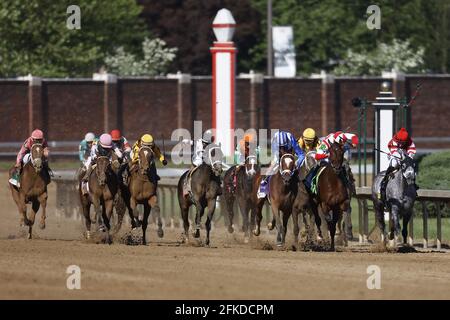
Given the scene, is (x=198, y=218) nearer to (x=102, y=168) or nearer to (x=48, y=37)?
(x=102, y=168)

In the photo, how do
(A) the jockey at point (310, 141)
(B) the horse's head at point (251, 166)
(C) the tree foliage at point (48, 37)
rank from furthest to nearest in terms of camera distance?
(C) the tree foliage at point (48, 37) → (B) the horse's head at point (251, 166) → (A) the jockey at point (310, 141)

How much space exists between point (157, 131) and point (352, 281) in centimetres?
4271

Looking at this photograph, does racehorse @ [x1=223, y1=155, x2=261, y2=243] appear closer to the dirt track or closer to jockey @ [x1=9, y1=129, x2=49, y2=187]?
the dirt track

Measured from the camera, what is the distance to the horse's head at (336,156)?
25.9 meters

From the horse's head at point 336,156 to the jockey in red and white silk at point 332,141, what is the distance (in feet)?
0.27

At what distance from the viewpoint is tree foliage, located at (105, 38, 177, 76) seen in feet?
237

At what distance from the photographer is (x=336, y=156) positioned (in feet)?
85.1

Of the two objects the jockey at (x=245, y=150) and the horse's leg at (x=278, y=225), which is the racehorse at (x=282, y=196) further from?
the jockey at (x=245, y=150)

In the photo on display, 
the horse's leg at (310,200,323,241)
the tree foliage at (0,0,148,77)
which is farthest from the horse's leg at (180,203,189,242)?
the tree foliage at (0,0,148,77)

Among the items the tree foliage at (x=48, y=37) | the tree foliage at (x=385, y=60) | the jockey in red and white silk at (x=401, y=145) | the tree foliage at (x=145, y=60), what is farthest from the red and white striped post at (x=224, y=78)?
the tree foliage at (x=385, y=60)

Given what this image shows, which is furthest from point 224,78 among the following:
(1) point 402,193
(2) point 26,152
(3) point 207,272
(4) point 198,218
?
(3) point 207,272

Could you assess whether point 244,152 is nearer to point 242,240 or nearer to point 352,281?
point 242,240

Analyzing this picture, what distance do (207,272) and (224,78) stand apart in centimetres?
2599

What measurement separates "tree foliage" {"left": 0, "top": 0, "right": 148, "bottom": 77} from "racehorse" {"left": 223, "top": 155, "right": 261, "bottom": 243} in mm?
33957
